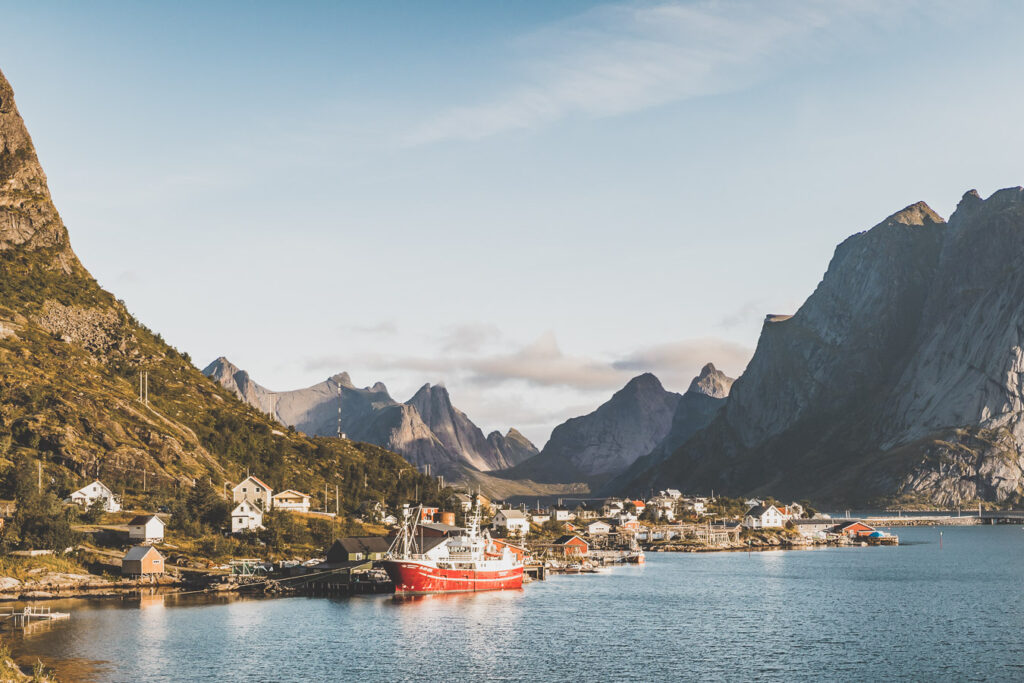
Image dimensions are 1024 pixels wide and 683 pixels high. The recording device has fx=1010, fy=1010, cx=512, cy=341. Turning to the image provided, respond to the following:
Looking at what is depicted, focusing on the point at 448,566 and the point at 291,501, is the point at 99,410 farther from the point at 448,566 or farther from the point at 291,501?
the point at 448,566

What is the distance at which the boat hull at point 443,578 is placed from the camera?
372ft

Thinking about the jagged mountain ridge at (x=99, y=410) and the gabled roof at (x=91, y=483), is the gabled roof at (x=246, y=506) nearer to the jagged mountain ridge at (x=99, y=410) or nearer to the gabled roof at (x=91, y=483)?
the jagged mountain ridge at (x=99, y=410)

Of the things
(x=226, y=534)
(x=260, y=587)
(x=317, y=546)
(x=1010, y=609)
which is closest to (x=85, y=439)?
(x=226, y=534)

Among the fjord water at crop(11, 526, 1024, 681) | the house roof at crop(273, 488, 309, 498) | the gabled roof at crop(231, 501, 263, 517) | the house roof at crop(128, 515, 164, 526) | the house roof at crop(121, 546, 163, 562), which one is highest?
the house roof at crop(273, 488, 309, 498)

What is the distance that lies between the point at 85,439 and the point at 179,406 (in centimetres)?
4042

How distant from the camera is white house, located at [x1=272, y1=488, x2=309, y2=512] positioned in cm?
14938

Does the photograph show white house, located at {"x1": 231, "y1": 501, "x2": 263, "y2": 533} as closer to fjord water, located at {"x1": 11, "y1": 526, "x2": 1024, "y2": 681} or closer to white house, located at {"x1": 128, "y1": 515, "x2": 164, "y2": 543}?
white house, located at {"x1": 128, "y1": 515, "x2": 164, "y2": 543}

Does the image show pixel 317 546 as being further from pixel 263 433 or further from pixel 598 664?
pixel 598 664

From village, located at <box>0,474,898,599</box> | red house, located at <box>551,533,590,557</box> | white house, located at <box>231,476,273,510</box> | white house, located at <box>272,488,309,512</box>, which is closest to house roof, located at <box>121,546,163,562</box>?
village, located at <box>0,474,898,599</box>

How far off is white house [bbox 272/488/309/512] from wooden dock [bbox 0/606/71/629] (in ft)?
206

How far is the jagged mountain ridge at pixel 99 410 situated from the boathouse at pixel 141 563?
23.4m

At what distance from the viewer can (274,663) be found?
70312 millimetres

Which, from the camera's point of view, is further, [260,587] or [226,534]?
[226,534]

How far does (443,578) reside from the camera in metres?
118
